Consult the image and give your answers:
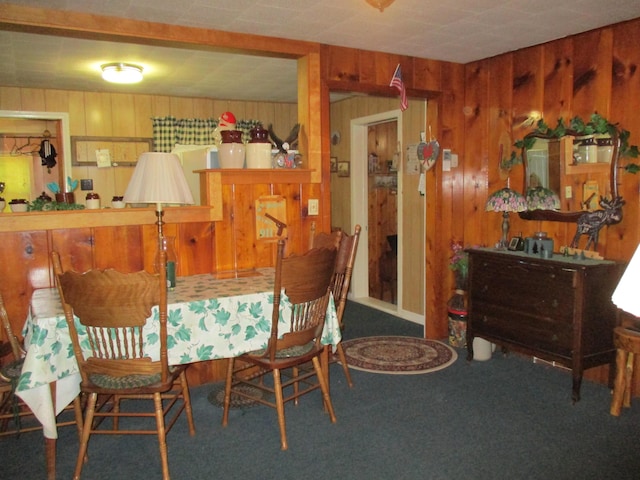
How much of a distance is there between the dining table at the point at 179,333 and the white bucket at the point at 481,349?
1.40 m

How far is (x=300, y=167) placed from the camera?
3621 mm

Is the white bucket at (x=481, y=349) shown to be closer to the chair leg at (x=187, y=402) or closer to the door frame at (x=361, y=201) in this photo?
the door frame at (x=361, y=201)

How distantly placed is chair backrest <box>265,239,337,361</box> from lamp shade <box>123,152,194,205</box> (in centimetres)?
74

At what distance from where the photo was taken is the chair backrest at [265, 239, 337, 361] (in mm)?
2410

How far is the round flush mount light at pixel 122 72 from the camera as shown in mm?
4262

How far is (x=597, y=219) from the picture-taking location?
3.23 metres

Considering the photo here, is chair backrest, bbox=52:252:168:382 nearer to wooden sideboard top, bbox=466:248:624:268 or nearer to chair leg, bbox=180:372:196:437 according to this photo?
chair leg, bbox=180:372:196:437

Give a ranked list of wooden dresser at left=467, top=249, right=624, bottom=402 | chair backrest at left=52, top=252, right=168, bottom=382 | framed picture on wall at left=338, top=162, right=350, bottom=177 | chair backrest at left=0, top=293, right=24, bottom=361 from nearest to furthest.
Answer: chair backrest at left=52, top=252, right=168, bottom=382
chair backrest at left=0, top=293, right=24, bottom=361
wooden dresser at left=467, top=249, right=624, bottom=402
framed picture on wall at left=338, top=162, right=350, bottom=177

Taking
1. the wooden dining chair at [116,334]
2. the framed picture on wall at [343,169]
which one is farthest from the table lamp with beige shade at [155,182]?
the framed picture on wall at [343,169]

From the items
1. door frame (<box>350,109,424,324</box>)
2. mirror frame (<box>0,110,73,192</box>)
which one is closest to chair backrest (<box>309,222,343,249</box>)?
door frame (<box>350,109,424,324</box>)

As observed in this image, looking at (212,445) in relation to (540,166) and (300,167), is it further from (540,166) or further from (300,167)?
(540,166)

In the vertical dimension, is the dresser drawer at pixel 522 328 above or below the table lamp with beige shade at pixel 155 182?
below

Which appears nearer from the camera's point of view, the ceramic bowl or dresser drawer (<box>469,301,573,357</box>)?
the ceramic bowl

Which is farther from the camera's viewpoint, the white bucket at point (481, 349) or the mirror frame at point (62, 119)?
the mirror frame at point (62, 119)
